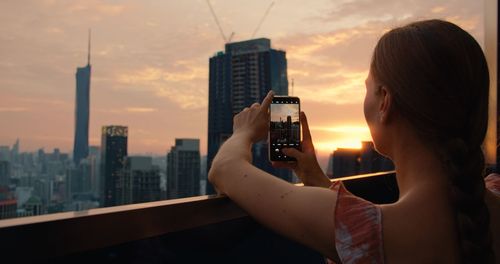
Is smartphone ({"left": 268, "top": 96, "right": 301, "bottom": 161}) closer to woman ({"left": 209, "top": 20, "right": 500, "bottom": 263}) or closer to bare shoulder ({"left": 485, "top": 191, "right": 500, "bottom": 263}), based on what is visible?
woman ({"left": 209, "top": 20, "right": 500, "bottom": 263})

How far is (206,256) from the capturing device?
3.29ft

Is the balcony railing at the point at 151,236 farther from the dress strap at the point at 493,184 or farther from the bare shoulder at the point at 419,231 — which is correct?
the dress strap at the point at 493,184

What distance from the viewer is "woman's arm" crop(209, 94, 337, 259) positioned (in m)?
0.67

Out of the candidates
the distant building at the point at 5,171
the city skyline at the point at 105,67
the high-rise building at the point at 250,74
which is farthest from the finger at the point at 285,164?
the city skyline at the point at 105,67

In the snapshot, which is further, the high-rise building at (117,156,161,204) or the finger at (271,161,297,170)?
the high-rise building at (117,156,161,204)

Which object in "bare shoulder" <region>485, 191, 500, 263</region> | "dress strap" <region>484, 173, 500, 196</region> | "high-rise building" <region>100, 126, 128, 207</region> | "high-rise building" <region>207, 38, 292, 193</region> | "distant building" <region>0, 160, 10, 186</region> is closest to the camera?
"bare shoulder" <region>485, 191, 500, 263</region>

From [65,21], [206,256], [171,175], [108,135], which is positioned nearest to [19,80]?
[65,21]

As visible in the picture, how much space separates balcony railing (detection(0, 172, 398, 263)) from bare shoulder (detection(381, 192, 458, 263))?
41 centimetres

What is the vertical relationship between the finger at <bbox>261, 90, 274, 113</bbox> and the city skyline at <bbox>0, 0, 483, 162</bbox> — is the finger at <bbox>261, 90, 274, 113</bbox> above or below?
below

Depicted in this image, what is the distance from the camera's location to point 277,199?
699 mm

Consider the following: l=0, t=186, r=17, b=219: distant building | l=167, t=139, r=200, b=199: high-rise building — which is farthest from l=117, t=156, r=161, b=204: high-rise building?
l=0, t=186, r=17, b=219: distant building

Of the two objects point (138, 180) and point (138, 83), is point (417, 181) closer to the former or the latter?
point (138, 180)

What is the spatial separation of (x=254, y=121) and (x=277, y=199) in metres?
0.25

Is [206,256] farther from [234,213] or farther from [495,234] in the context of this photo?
[495,234]
